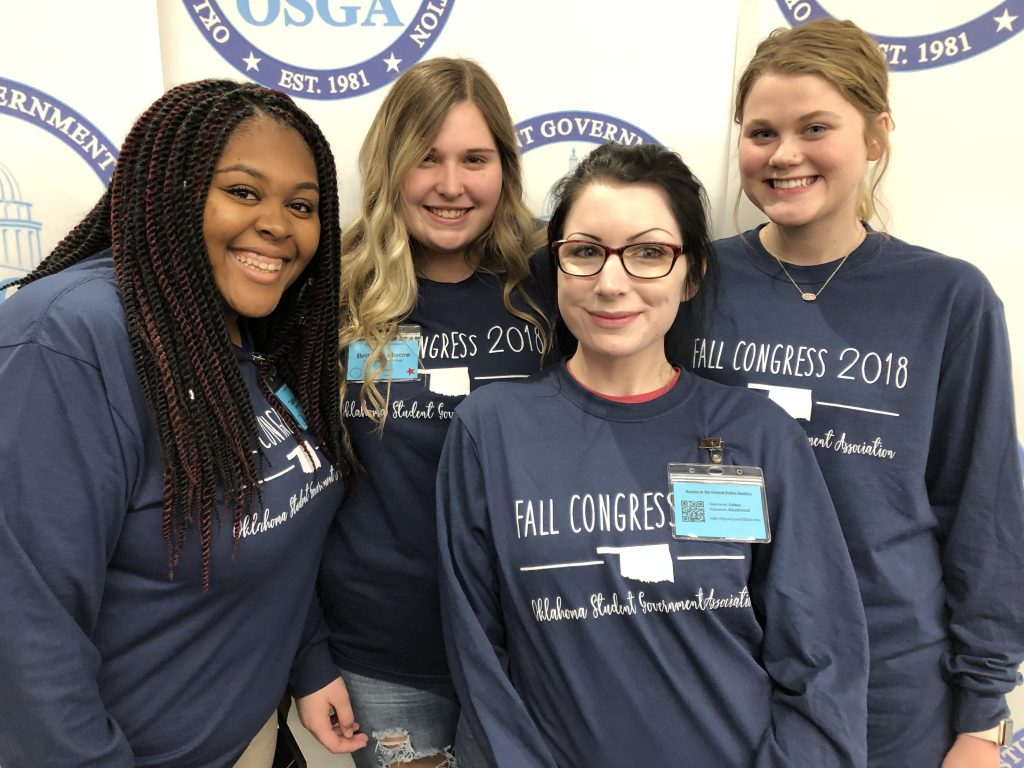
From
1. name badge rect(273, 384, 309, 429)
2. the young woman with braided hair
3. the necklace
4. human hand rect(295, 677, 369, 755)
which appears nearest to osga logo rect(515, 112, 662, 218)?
the necklace

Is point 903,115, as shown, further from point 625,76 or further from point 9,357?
point 9,357

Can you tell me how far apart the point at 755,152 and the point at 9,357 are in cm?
131

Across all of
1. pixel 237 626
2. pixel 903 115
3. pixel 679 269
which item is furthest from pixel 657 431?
pixel 903 115

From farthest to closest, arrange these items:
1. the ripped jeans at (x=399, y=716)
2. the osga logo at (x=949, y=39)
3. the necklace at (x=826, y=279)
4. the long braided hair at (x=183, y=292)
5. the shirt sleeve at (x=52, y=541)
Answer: the osga logo at (x=949, y=39) → the ripped jeans at (x=399, y=716) → the necklace at (x=826, y=279) → the long braided hair at (x=183, y=292) → the shirt sleeve at (x=52, y=541)

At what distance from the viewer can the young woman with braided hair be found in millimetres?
838

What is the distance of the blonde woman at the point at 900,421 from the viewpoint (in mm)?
1219

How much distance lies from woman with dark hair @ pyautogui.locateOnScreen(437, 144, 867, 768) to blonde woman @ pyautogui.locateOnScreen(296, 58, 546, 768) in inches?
10.5

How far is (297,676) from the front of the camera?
1.38 meters

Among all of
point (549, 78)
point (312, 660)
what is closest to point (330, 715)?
point (312, 660)

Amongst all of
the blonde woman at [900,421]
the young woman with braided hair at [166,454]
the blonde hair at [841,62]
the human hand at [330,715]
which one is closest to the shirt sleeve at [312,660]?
the human hand at [330,715]

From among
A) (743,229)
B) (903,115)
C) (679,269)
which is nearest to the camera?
(679,269)

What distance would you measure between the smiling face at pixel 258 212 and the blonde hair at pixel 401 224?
Answer: 0.27 meters

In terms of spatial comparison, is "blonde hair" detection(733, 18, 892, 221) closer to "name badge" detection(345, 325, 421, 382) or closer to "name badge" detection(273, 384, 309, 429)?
"name badge" detection(345, 325, 421, 382)

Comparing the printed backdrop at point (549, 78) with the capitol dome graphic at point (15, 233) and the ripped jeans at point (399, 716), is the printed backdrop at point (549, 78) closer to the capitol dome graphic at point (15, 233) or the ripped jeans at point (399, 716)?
the capitol dome graphic at point (15, 233)
